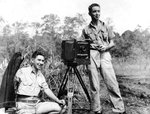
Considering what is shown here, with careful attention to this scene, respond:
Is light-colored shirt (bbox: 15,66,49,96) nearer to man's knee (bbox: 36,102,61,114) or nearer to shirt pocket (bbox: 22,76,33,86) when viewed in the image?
shirt pocket (bbox: 22,76,33,86)

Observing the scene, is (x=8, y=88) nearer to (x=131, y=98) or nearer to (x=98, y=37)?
(x=98, y=37)

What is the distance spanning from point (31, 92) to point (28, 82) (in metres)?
0.12

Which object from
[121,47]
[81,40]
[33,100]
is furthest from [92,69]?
[121,47]

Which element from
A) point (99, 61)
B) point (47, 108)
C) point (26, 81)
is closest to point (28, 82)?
point (26, 81)

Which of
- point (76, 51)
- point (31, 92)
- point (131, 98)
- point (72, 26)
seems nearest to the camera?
point (31, 92)

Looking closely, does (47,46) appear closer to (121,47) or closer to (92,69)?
(92,69)

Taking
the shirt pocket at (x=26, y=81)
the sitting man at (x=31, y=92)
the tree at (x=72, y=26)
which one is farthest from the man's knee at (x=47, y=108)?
the tree at (x=72, y=26)

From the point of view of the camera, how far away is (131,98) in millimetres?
5805

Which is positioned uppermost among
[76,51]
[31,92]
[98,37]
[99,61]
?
[98,37]

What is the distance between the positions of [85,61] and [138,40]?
6.60m

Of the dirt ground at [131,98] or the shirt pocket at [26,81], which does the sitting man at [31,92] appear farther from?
the dirt ground at [131,98]

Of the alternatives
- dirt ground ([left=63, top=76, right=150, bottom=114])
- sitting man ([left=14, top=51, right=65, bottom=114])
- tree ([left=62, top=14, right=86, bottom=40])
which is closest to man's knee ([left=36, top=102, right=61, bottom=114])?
sitting man ([left=14, top=51, right=65, bottom=114])

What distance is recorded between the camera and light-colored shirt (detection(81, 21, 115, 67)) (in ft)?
13.8

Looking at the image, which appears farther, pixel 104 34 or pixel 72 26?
pixel 72 26
